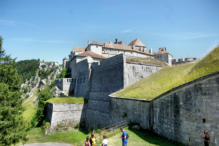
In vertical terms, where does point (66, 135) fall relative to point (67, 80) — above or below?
below

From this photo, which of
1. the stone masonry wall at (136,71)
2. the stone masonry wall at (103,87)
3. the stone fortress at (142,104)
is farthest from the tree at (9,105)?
the stone masonry wall at (136,71)

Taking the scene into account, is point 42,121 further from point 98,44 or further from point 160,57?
point 160,57

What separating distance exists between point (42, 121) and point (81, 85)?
10252mm

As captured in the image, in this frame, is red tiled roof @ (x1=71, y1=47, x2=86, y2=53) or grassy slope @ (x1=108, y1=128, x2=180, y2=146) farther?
red tiled roof @ (x1=71, y1=47, x2=86, y2=53)

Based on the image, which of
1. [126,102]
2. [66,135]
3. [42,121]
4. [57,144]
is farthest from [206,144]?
[42,121]

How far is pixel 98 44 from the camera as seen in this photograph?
51.8 meters

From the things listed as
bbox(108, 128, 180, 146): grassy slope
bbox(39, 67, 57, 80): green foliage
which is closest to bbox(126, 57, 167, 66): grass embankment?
bbox(108, 128, 180, 146): grassy slope

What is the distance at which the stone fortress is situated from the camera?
7820mm

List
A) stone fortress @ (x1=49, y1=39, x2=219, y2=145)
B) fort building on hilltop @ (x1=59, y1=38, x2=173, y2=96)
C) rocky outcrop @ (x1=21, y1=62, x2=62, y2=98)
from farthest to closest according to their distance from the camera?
1. rocky outcrop @ (x1=21, y1=62, x2=62, y2=98)
2. fort building on hilltop @ (x1=59, y1=38, x2=173, y2=96)
3. stone fortress @ (x1=49, y1=39, x2=219, y2=145)

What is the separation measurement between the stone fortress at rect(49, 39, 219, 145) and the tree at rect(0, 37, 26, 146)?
9481mm

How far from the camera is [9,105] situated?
49.6ft

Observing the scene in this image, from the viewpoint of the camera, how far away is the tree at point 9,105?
13977 mm

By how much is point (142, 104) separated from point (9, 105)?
1278cm

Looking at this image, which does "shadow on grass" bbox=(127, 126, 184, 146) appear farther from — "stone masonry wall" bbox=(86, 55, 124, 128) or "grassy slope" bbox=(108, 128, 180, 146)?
"stone masonry wall" bbox=(86, 55, 124, 128)
